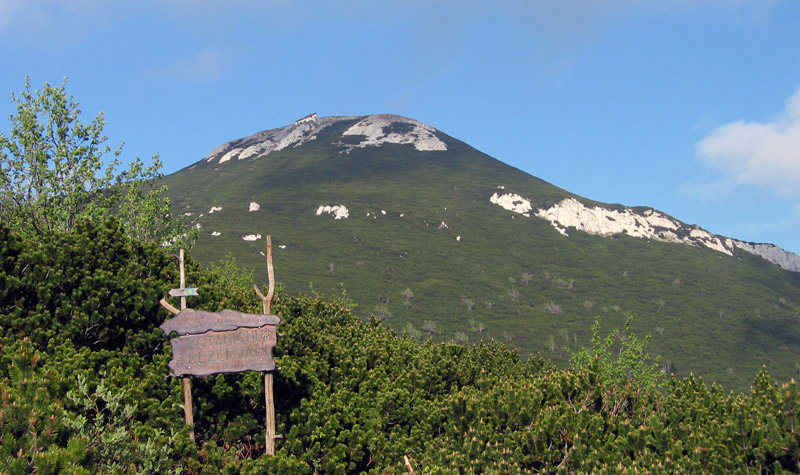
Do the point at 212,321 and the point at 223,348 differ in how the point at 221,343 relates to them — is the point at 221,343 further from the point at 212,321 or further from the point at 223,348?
the point at 212,321

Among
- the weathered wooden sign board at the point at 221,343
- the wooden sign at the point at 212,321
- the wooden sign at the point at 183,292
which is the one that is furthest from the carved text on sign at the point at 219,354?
the wooden sign at the point at 183,292

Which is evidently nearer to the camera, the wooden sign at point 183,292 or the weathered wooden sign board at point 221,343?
the weathered wooden sign board at point 221,343

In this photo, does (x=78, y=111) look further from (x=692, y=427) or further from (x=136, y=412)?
(x=692, y=427)

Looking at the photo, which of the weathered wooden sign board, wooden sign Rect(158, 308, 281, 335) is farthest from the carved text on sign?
wooden sign Rect(158, 308, 281, 335)

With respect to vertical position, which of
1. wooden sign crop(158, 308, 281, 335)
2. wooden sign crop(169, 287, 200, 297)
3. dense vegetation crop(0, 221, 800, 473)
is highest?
wooden sign crop(169, 287, 200, 297)

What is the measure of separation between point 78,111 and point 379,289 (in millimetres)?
136737

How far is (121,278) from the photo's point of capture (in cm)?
1494

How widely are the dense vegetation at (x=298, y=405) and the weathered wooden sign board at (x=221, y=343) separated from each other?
1075 mm

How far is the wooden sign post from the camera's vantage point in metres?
12.4

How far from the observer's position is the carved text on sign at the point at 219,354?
12.4 metres

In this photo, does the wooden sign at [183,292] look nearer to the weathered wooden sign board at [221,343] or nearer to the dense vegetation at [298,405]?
the weathered wooden sign board at [221,343]

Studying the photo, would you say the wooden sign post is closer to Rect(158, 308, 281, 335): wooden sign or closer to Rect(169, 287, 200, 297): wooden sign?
Rect(158, 308, 281, 335): wooden sign

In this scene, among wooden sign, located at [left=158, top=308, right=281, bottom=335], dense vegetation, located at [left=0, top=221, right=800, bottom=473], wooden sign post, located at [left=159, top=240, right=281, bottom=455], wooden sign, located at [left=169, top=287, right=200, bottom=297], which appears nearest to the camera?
dense vegetation, located at [left=0, top=221, right=800, bottom=473]

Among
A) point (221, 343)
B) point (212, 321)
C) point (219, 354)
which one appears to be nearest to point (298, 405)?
point (219, 354)
